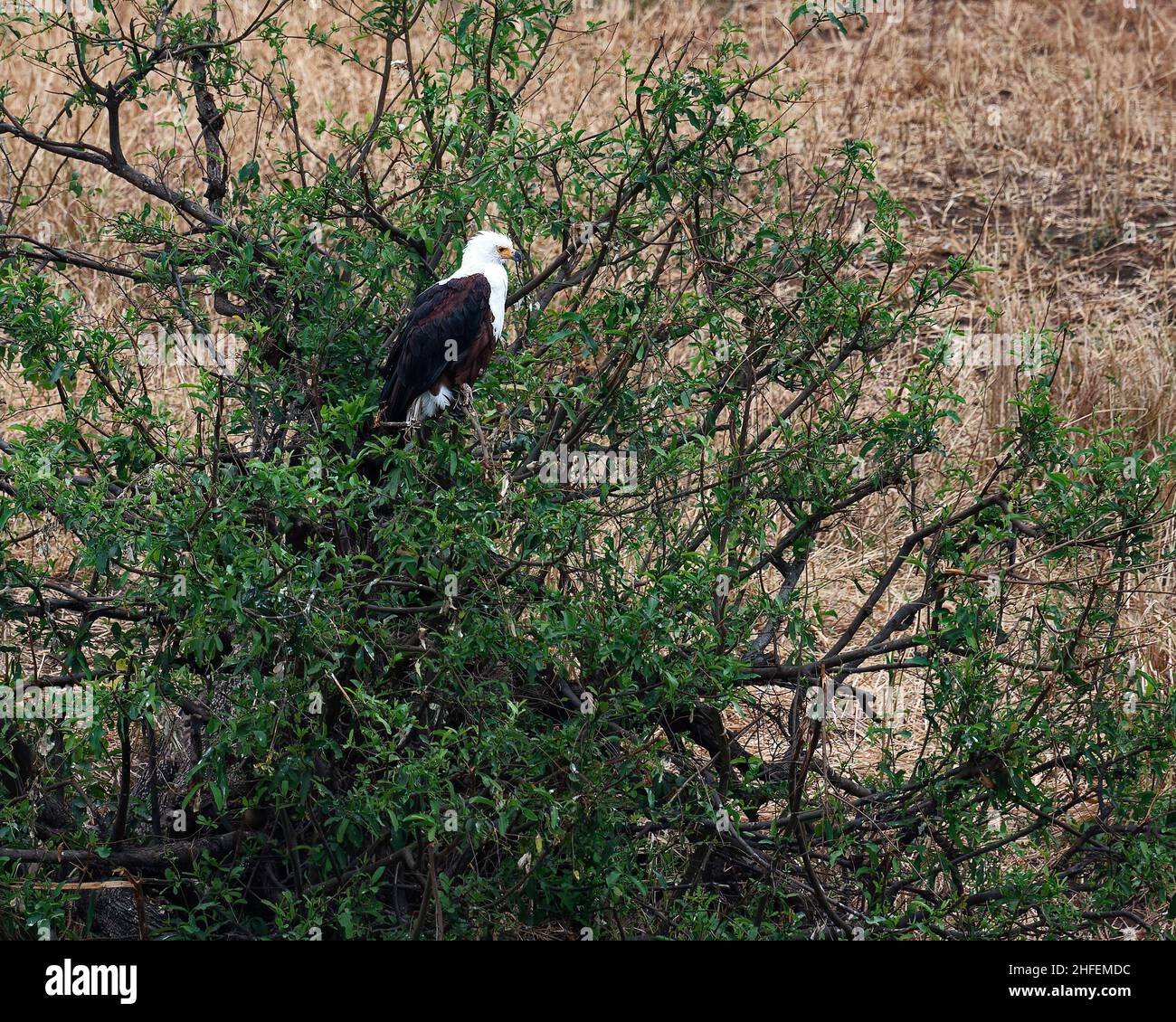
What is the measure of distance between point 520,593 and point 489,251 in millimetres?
1540

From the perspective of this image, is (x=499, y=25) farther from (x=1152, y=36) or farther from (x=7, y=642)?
(x=1152, y=36)

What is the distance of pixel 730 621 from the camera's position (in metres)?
4.11

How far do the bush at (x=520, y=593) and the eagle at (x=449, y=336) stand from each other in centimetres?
12

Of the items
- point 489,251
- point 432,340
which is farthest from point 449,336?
point 489,251

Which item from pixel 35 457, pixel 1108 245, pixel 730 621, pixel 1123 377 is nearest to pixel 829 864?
pixel 730 621

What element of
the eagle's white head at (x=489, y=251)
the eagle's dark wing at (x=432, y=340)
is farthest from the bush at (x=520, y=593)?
the eagle's white head at (x=489, y=251)

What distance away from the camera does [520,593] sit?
3.88 metres

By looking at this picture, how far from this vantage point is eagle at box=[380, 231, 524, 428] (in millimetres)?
4512

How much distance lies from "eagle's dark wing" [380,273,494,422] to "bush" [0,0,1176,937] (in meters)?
0.11

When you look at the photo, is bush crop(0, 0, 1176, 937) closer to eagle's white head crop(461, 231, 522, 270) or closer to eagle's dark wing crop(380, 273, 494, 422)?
eagle's dark wing crop(380, 273, 494, 422)

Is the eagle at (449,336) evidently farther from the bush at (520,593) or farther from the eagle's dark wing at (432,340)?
the bush at (520,593)

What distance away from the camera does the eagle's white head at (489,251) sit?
Answer: 489cm

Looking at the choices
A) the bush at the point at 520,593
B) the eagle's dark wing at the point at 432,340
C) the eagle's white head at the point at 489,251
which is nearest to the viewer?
the bush at the point at 520,593

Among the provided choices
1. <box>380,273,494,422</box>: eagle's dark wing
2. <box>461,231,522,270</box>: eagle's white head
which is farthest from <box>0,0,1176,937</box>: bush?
<box>461,231,522,270</box>: eagle's white head
